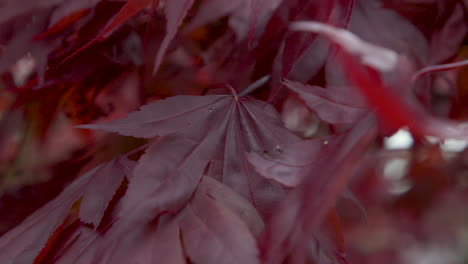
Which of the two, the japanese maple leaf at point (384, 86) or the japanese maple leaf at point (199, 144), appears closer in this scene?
the japanese maple leaf at point (384, 86)

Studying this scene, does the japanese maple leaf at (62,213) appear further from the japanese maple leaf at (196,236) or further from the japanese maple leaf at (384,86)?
the japanese maple leaf at (384,86)

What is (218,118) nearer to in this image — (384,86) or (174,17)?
(174,17)

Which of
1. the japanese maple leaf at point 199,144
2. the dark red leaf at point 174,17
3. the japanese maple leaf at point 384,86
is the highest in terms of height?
the dark red leaf at point 174,17

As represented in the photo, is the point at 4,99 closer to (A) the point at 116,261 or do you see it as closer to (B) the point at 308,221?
(A) the point at 116,261

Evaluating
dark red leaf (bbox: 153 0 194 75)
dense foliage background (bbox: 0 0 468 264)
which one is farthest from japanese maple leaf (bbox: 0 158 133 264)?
dark red leaf (bbox: 153 0 194 75)

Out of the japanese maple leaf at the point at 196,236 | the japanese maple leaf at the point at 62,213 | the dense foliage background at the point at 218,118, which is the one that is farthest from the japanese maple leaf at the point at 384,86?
the japanese maple leaf at the point at 62,213

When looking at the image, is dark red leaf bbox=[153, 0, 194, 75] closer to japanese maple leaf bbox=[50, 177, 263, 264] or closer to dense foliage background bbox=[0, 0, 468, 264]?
dense foliage background bbox=[0, 0, 468, 264]

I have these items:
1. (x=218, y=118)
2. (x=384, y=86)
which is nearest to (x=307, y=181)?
(x=384, y=86)
